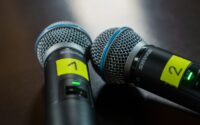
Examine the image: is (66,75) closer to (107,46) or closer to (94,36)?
(107,46)

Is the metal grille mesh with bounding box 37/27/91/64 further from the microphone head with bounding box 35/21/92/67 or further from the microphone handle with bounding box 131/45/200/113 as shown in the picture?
the microphone handle with bounding box 131/45/200/113

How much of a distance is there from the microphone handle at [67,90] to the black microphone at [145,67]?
0.14 ft

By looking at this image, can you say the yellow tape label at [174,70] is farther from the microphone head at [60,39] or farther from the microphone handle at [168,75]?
the microphone head at [60,39]

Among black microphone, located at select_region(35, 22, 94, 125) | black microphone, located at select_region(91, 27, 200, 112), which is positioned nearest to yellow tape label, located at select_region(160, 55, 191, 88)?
black microphone, located at select_region(91, 27, 200, 112)

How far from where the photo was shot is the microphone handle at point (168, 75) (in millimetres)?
578

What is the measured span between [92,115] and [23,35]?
347 mm

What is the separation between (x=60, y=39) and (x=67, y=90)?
115 mm

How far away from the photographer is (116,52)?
0.62 metres

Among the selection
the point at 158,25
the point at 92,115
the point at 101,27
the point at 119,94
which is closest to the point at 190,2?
the point at 158,25

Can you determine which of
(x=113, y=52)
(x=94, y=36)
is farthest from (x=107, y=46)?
(x=94, y=36)

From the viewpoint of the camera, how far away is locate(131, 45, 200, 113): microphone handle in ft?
1.90

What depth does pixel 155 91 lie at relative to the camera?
619 millimetres

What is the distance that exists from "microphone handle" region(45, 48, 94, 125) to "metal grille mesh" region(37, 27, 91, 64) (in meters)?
0.02

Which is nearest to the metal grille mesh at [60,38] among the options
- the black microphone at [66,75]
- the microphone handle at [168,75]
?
the black microphone at [66,75]
